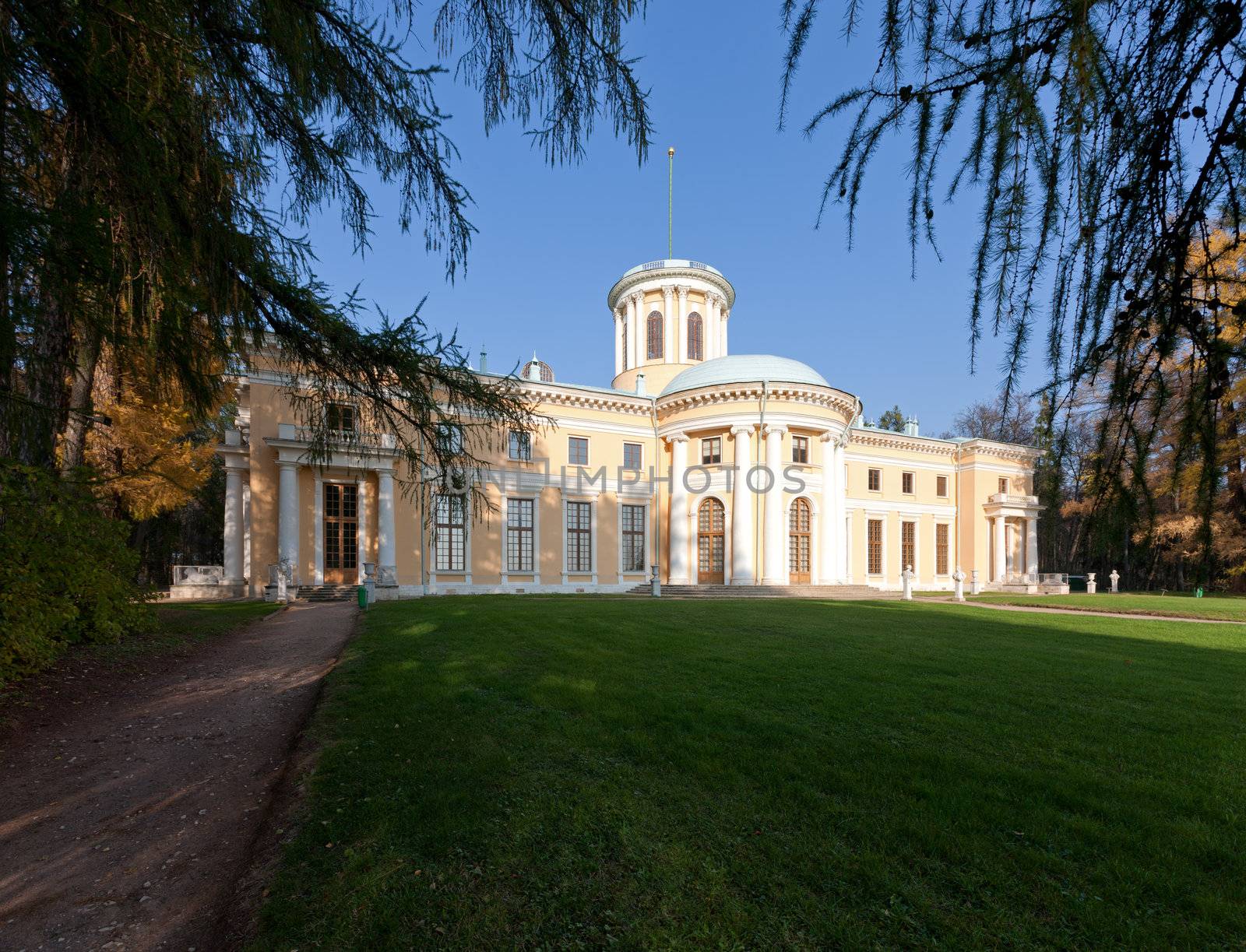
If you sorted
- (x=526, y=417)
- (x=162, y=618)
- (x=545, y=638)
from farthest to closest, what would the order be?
(x=162, y=618)
(x=545, y=638)
(x=526, y=417)

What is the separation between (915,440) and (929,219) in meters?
34.7

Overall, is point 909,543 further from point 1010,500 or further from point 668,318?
point 668,318

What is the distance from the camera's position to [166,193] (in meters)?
3.16

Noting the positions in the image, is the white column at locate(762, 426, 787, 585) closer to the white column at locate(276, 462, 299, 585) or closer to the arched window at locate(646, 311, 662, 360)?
the arched window at locate(646, 311, 662, 360)

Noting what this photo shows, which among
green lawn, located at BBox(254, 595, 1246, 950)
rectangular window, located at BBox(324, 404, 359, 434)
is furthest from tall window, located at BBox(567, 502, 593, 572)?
rectangular window, located at BBox(324, 404, 359, 434)

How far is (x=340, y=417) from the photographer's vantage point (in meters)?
5.53

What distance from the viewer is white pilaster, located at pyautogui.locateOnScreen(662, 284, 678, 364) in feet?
111

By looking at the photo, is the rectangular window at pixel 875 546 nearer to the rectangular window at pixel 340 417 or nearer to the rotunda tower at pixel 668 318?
the rotunda tower at pixel 668 318

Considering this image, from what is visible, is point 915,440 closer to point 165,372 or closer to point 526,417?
point 526,417

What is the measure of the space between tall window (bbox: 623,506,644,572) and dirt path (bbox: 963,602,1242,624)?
13.7 meters

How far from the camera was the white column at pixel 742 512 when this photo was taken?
25.5 meters

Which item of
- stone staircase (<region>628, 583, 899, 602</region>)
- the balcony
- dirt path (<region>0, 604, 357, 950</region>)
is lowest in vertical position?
stone staircase (<region>628, 583, 899, 602</region>)

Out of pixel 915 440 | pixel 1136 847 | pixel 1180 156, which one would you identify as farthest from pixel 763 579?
pixel 1180 156

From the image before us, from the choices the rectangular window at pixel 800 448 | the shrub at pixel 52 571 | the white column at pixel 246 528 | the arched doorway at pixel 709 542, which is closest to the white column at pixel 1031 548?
the rectangular window at pixel 800 448
